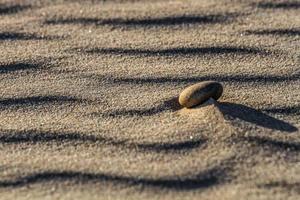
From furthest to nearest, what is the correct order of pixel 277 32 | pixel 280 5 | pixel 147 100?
1. pixel 280 5
2. pixel 277 32
3. pixel 147 100

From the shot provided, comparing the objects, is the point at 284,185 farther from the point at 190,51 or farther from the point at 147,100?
the point at 190,51

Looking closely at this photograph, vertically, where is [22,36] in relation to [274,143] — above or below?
above

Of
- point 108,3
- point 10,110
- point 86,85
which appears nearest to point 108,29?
point 108,3

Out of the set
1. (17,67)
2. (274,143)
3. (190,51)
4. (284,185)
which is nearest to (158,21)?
(190,51)

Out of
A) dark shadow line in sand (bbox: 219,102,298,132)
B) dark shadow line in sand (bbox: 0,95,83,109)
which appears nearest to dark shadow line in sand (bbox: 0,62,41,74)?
dark shadow line in sand (bbox: 0,95,83,109)

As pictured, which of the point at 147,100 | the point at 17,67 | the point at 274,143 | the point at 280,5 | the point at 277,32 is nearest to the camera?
the point at 274,143

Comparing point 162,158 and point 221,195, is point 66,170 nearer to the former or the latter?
point 162,158
